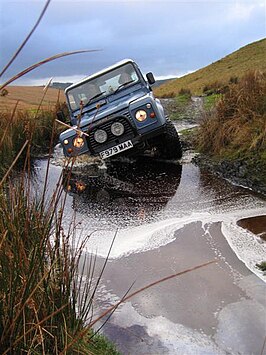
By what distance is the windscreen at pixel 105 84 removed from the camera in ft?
26.3

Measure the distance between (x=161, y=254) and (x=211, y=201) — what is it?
5.84 feet

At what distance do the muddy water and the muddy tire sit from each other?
3.54ft

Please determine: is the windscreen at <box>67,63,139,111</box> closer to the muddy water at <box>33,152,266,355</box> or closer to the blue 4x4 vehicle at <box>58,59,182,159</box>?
the blue 4x4 vehicle at <box>58,59,182,159</box>

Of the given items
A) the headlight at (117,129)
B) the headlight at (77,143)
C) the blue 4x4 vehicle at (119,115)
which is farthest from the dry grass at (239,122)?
the headlight at (77,143)

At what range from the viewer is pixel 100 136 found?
7094mm

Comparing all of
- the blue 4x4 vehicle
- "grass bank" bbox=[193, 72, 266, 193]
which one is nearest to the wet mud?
"grass bank" bbox=[193, 72, 266, 193]

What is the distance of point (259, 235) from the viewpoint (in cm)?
450

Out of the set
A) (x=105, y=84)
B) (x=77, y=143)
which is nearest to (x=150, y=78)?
(x=105, y=84)

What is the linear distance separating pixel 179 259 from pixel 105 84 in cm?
462

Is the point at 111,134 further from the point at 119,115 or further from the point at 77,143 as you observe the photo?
the point at 77,143

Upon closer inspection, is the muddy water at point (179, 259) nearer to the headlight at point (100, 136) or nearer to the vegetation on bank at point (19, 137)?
the headlight at point (100, 136)

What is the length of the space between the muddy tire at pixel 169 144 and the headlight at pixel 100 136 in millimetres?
1261

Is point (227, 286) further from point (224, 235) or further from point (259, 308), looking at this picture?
point (224, 235)

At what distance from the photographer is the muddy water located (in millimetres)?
2961
